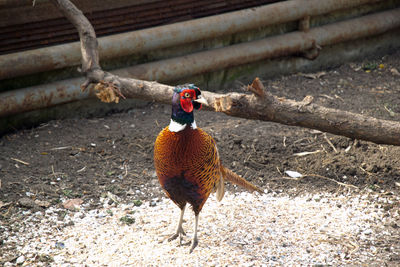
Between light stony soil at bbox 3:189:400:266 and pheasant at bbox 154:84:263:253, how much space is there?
37 centimetres

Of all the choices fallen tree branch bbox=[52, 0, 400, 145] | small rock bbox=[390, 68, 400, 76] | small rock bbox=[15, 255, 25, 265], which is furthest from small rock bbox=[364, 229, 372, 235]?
small rock bbox=[390, 68, 400, 76]

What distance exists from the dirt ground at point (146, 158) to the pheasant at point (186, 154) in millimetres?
797

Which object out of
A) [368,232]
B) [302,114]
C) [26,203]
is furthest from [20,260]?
[368,232]

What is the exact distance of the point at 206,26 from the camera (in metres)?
4.78

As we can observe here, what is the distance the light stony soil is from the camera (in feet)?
9.63

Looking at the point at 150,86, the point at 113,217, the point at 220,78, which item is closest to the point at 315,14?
the point at 220,78

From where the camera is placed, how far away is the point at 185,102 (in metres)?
2.67

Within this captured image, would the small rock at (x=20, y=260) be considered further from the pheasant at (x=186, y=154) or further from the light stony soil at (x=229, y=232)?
the pheasant at (x=186, y=154)

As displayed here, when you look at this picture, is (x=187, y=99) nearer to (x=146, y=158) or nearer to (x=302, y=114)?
(x=302, y=114)

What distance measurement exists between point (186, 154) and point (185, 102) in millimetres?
286

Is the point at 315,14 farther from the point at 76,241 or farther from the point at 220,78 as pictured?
the point at 76,241

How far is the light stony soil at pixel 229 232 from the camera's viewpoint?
2.94 metres

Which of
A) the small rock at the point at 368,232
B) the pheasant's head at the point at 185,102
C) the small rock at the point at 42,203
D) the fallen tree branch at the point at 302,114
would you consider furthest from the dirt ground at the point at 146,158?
the pheasant's head at the point at 185,102

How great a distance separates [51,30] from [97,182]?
4.71 ft
